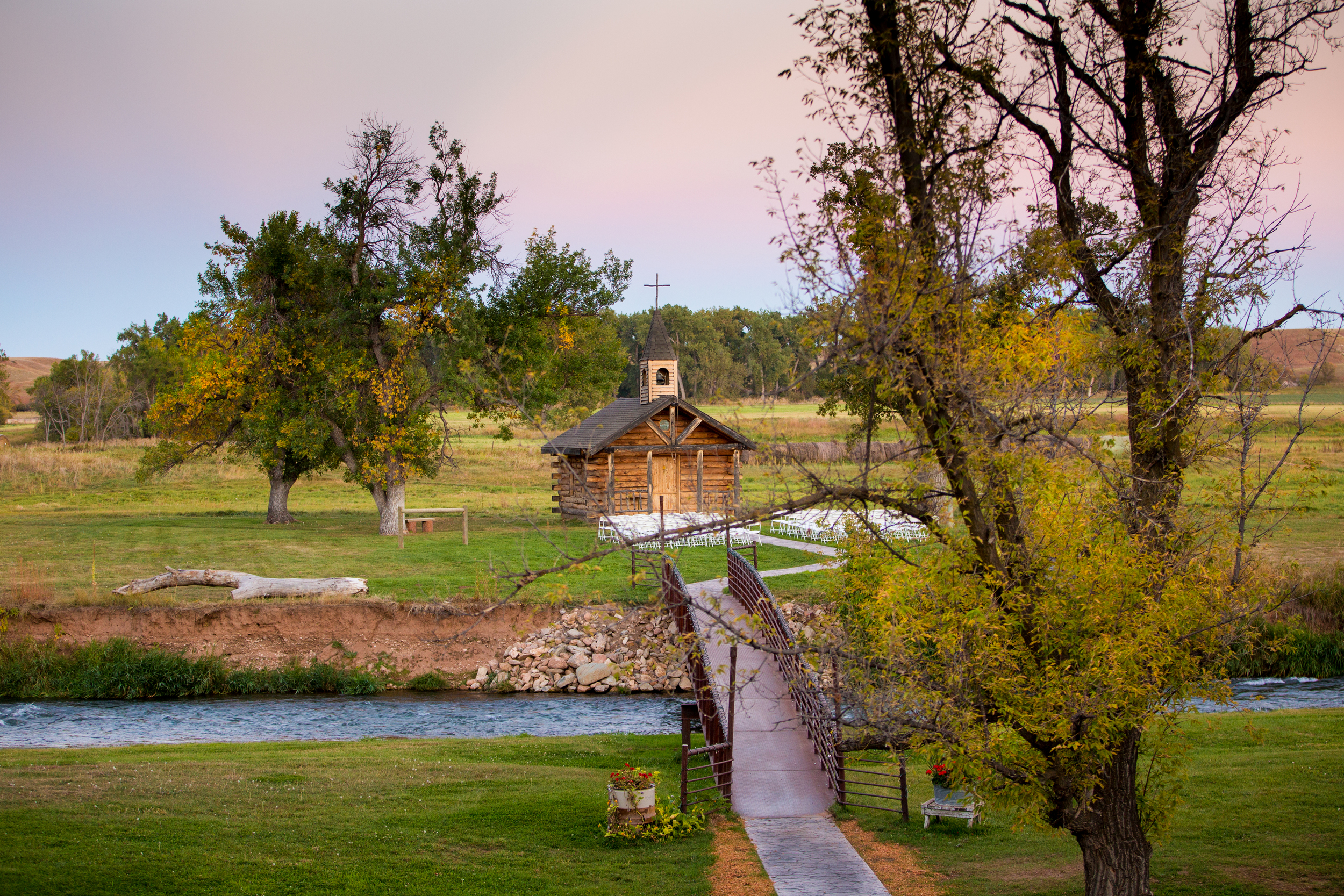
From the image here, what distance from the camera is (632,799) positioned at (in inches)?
421

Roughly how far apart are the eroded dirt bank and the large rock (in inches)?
56.8

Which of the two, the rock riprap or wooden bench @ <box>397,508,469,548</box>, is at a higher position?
wooden bench @ <box>397,508,469,548</box>

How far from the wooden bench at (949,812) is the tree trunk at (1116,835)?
10.8 feet

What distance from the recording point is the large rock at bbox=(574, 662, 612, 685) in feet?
71.5

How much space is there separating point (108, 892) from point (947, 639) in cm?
692

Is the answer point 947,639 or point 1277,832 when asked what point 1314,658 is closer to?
point 1277,832

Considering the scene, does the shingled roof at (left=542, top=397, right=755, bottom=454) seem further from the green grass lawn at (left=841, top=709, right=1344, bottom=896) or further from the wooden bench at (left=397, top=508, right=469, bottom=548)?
the green grass lawn at (left=841, top=709, right=1344, bottom=896)

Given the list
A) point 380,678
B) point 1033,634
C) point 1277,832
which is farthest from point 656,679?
point 1033,634

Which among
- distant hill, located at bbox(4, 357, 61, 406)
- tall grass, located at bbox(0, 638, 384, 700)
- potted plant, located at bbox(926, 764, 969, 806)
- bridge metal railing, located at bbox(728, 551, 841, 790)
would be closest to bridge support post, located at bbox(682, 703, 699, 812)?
bridge metal railing, located at bbox(728, 551, 841, 790)

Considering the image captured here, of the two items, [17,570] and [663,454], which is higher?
[663,454]

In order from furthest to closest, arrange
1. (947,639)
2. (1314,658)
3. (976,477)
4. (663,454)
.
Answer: (663,454) < (1314,658) < (976,477) < (947,639)

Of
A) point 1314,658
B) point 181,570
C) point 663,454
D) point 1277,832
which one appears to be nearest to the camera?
point 1277,832

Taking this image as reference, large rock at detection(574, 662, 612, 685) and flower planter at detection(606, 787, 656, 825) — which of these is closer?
flower planter at detection(606, 787, 656, 825)

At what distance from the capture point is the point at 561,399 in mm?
37094
